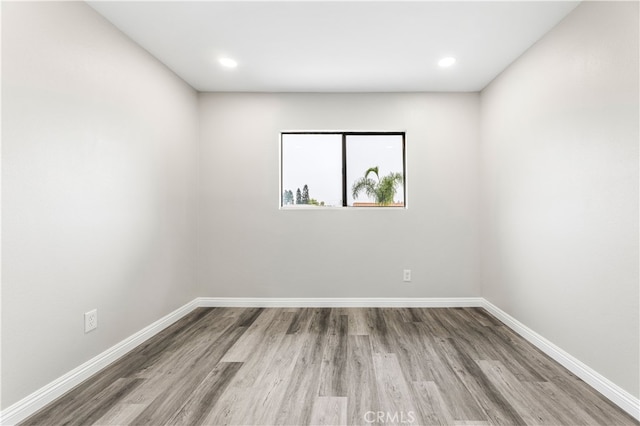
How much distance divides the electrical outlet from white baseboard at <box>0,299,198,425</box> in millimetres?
222

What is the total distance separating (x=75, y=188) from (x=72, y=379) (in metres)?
1.19

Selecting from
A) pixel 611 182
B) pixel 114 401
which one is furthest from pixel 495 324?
pixel 114 401

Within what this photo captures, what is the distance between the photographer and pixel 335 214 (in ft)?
11.9

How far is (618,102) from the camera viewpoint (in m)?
1.77

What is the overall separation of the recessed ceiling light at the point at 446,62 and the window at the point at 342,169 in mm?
916

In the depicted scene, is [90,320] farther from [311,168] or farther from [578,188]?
[578,188]

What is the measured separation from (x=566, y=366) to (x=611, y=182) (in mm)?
1281

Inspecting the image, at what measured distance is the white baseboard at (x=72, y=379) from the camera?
161 cm

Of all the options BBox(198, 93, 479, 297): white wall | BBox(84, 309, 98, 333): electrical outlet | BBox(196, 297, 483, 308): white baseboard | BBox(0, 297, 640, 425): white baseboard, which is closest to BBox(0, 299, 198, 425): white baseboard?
BBox(0, 297, 640, 425): white baseboard

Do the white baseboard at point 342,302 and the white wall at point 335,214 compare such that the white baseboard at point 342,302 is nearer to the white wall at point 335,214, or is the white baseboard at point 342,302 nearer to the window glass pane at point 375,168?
the white wall at point 335,214

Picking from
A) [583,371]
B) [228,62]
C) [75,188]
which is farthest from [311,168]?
[583,371]

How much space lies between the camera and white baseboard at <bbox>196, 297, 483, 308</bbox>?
11.7 feet

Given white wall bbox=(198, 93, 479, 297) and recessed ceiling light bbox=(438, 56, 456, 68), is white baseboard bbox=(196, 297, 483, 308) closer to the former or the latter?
white wall bbox=(198, 93, 479, 297)

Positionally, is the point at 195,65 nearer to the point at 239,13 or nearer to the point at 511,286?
the point at 239,13
